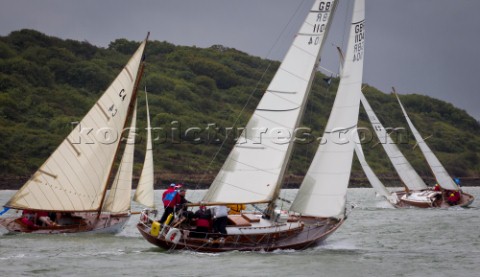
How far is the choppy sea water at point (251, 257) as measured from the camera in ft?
72.8

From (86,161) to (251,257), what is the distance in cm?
966

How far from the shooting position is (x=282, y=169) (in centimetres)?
2566

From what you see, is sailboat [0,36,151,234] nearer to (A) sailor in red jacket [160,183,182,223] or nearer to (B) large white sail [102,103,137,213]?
(B) large white sail [102,103,137,213]

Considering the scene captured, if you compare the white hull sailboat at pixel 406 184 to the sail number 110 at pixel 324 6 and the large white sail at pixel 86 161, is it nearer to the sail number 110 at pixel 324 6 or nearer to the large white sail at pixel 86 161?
the large white sail at pixel 86 161

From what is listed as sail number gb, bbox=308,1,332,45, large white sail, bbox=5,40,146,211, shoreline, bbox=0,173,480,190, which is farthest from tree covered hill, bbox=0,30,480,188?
sail number gb, bbox=308,1,332,45

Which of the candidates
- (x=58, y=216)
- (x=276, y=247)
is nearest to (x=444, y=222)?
(x=276, y=247)

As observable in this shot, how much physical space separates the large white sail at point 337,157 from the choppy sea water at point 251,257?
5.16 ft

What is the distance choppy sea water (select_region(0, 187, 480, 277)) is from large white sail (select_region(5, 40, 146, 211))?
138 cm

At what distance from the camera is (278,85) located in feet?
84.2

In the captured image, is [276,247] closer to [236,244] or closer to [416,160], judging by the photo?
[236,244]

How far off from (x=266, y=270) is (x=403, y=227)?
1575 centimetres

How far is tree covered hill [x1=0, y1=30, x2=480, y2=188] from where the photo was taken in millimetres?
93250

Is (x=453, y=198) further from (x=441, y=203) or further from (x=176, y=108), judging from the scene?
(x=176, y=108)

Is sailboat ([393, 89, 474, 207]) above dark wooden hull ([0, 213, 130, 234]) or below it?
above
